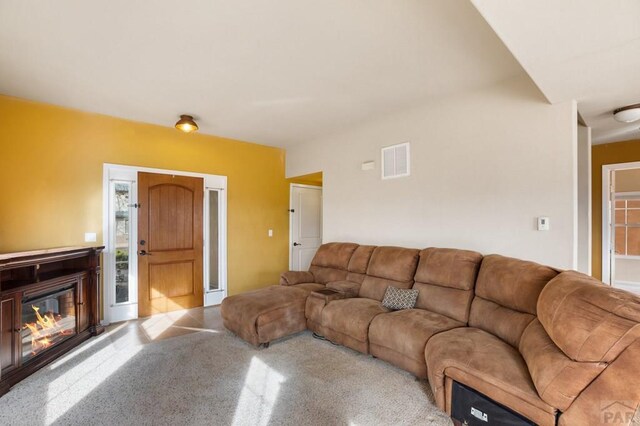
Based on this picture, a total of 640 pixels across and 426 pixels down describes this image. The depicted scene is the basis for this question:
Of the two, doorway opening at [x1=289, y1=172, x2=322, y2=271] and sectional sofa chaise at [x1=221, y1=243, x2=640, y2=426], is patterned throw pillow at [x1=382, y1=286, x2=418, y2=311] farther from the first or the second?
doorway opening at [x1=289, y1=172, x2=322, y2=271]

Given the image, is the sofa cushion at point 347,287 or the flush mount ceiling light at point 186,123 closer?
the sofa cushion at point 347,287

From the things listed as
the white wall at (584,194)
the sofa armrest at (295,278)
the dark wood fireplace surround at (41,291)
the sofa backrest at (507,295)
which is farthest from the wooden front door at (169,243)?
the white wall at (584,194)

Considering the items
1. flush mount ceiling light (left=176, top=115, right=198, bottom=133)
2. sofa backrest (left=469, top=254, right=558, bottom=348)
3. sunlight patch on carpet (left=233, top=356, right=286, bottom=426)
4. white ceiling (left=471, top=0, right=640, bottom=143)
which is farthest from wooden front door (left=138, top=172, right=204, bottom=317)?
white ceiling (left=471, top=0, right=640, bottom=143)

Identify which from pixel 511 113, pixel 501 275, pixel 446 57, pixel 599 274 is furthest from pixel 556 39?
pixel 599 274

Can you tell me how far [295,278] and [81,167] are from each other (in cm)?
309

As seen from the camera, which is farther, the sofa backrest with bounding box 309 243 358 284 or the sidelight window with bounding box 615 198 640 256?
the sidelight window with bounding box 615 198 640 256

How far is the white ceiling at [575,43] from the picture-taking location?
1502mm

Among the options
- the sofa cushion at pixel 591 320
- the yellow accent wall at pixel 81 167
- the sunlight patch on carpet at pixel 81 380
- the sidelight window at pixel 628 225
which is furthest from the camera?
the sidelight window at pixel 628 225

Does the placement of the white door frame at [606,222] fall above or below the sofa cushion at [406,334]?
above

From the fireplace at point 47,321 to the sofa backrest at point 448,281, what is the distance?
3.58 meters

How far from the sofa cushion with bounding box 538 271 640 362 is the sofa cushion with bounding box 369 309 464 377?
0.87 meters

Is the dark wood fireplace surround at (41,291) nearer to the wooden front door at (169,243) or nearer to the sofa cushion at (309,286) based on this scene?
the wooden front door at (169,243)

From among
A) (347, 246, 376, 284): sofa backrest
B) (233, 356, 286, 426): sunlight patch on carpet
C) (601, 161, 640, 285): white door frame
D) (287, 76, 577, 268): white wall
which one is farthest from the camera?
(601, 161, 640, 285): white door frame

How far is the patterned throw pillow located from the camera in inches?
116
